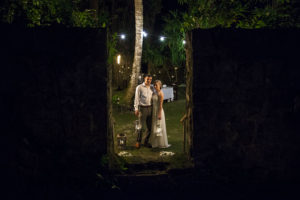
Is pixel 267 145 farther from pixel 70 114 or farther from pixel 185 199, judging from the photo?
pixel 70 114

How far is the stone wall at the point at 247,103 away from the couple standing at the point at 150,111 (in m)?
2.16

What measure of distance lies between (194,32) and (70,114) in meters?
2.75

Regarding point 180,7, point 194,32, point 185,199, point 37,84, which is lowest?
point 185,199

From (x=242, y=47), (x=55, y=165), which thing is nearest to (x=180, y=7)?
(x=242, y=47)

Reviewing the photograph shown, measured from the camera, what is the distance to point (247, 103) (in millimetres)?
5172

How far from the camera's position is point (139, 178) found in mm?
5199

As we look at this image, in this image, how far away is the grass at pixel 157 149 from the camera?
5.60 m

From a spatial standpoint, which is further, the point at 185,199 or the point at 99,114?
the point at 99,114

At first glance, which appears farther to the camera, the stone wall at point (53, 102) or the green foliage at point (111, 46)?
the green foliage at point (111, 46)

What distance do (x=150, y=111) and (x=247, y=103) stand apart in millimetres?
2791

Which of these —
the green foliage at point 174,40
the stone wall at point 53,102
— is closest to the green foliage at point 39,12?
the stone wall at point 53,102

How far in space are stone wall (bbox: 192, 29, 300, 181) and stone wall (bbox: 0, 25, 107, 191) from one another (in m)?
1.88

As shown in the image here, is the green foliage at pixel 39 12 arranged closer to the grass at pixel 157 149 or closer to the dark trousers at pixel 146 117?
the dark trousers at pixel 146 117

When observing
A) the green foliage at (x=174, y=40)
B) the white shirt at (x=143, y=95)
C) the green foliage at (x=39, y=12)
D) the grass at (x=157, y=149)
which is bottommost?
the grass at (x=157, y=149)
